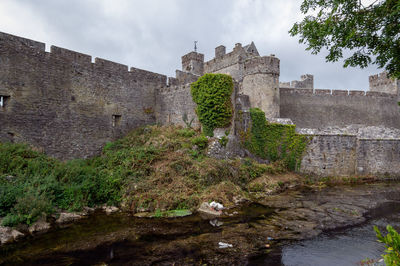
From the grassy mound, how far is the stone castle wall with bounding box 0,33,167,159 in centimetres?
116

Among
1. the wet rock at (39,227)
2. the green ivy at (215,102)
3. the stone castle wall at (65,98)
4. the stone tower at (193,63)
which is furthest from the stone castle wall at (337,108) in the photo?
the wet rock at (39,227)

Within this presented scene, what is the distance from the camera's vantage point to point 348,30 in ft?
20.8

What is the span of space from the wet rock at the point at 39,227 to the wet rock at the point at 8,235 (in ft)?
1.07

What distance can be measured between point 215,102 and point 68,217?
28.4 ft

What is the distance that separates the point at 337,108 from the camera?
22.8m

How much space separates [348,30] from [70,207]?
1039 cm

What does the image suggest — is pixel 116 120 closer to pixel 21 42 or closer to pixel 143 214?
pixel 21 42

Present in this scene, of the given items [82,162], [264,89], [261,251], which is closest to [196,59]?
[264,89]

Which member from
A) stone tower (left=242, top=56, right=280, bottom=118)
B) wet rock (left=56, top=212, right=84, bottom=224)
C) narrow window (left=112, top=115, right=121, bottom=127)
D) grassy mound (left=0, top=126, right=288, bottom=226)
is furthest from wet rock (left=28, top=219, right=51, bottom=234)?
stone tower (left=242, top=56, right=280, bottom=118)

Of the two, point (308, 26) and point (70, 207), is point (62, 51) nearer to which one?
point (70, 207)

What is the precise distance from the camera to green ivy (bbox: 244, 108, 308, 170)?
49.1ft

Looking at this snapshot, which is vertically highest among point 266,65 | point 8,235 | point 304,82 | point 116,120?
point 304,82

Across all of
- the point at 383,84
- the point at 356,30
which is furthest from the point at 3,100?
the point at 383,84

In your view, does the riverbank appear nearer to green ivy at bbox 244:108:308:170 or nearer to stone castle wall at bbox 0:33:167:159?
green ivy at bbox 244:108:308:170
